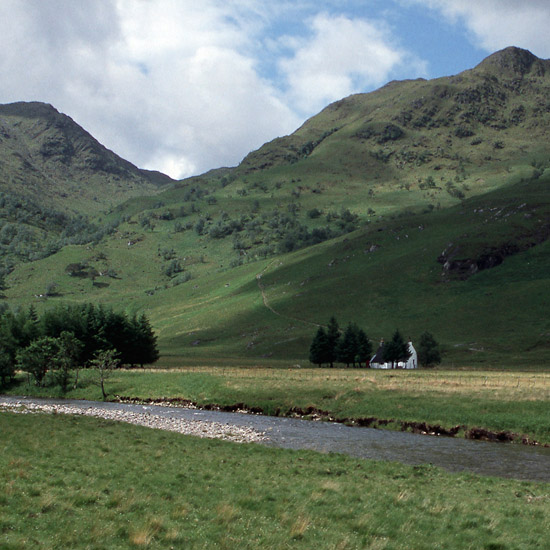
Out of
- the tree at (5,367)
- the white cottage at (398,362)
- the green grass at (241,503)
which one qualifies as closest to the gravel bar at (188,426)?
the green grass at (241,503)

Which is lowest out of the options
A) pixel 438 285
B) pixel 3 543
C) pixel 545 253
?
pixel 3 543

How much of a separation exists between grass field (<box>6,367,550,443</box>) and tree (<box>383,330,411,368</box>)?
4083 centimetres

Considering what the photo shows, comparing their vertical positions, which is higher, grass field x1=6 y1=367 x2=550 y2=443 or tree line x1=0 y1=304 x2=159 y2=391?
tree line x1=0 y1=304 x2=159 y2=391

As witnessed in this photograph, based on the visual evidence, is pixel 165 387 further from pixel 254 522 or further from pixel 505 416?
pixel 254 522

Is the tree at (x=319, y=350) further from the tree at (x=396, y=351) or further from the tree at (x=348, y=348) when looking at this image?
the tree at (x=396, y=351)

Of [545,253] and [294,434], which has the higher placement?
[545,253]

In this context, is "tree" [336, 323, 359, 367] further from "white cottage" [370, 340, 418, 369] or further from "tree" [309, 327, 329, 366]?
"white cottage" [370, 340, 418, 369]

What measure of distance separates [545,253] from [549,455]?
606 ft

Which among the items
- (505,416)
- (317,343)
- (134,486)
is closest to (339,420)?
(505,416)

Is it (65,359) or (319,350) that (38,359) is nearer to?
(65,359)

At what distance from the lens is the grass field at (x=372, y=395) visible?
4703 cm

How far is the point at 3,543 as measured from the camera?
12188 mm

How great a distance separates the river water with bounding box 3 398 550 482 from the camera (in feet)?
106

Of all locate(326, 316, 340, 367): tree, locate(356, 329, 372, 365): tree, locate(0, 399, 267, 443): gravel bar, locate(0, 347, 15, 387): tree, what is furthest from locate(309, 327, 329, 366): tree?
locate(0, 399, 267, 443): gravel bar
